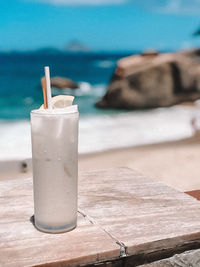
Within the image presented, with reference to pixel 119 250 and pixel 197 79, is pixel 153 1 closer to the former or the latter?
pixel 197 79

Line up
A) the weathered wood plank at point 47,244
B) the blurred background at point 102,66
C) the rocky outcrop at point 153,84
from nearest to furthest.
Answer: the weathered wood plank at point 47,244
the blurred background at point 102,66
the rocky outcrop at point 153,84

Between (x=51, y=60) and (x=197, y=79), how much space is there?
22.9m

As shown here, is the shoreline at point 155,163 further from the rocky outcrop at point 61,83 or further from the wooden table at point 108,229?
the rocky outcrop at point 61,83

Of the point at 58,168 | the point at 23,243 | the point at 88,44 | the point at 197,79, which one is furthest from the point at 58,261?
the point at 88,44

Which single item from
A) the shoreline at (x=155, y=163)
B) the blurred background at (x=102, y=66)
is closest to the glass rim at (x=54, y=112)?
the shoreline at (x=155, y=163)

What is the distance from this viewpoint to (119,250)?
3.37 ft

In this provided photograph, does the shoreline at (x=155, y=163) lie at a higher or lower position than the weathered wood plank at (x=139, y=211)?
lower

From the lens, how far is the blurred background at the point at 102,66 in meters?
7.98

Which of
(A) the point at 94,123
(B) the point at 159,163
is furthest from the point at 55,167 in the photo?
(A) the point at 94,123

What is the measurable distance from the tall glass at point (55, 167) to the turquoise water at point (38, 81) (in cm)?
1058

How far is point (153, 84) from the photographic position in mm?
11766

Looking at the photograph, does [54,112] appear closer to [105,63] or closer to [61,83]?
[61,83]

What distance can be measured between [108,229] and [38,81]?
22410mm

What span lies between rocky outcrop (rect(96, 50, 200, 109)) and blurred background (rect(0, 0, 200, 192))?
0.03 m
